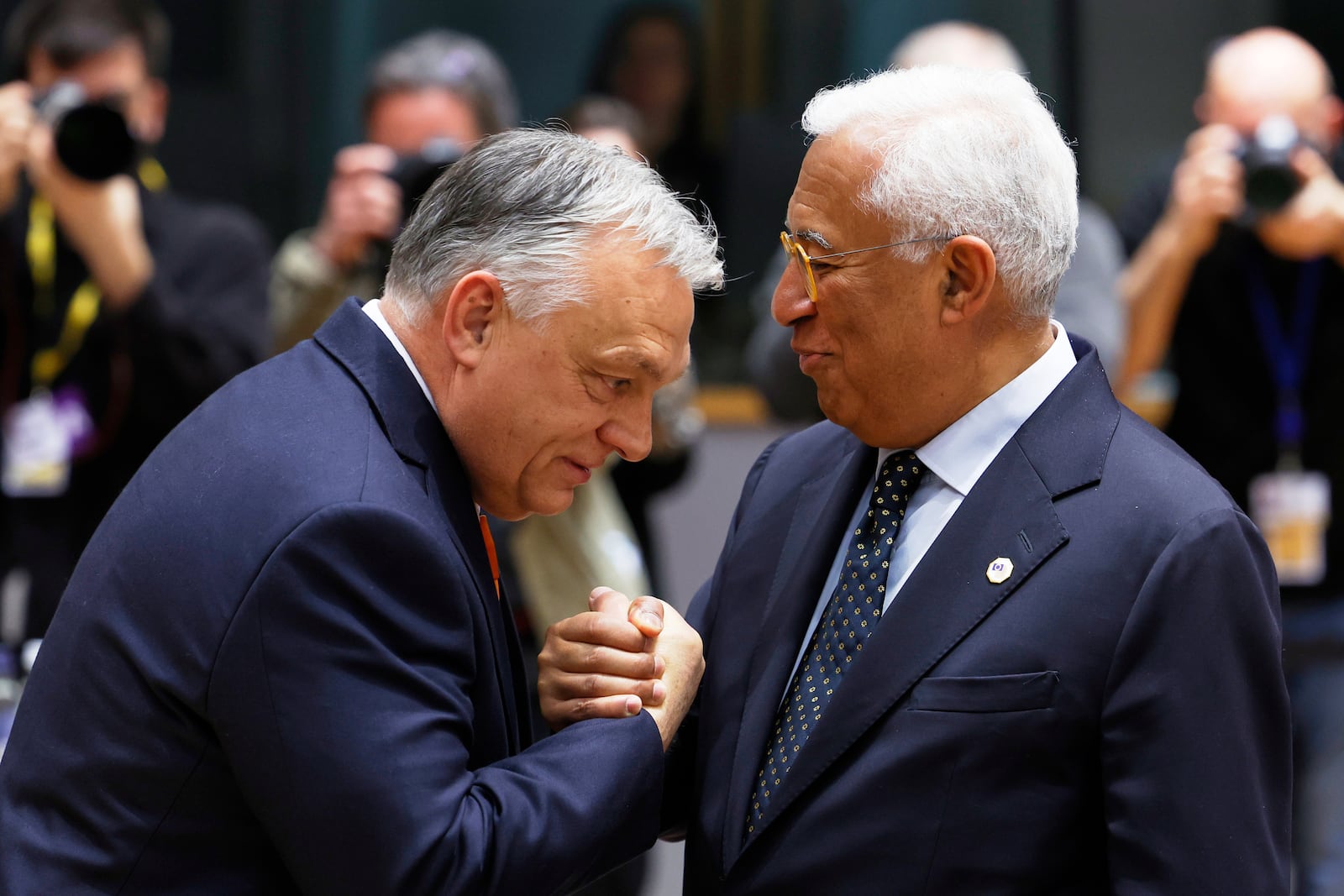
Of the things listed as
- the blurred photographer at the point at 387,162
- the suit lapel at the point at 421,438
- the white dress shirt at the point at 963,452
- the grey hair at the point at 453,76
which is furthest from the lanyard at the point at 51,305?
the white dress shirt at the point at 963,452

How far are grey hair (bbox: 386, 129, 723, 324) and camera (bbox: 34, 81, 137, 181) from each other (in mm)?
1489

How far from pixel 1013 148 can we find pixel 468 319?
58 cm

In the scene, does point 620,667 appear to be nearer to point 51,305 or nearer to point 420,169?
point 420,169

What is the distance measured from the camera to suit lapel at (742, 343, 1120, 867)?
1.54 meters

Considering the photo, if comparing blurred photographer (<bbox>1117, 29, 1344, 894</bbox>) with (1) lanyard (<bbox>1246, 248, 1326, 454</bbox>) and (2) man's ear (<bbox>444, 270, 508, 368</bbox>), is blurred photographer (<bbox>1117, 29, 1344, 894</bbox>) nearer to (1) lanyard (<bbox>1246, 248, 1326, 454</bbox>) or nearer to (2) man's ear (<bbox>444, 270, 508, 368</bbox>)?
(1) lanyard (<bbox>1246, 248, 1326, 454</bbox>)

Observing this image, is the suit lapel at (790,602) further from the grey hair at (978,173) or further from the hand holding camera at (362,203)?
the hand holding camera at (362,203)

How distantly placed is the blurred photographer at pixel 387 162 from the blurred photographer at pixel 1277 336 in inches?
55.1

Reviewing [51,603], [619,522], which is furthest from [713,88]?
[51,603]

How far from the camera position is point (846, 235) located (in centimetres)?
164

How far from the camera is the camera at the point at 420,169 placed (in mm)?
3059

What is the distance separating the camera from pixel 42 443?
9.62ft

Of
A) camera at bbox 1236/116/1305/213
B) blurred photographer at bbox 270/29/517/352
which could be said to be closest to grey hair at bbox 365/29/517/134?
blurred photographer at bbox 270/29/517/352

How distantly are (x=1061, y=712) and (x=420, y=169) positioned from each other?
199cm

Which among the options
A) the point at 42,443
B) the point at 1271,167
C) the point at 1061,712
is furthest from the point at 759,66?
the point at 1061,712
